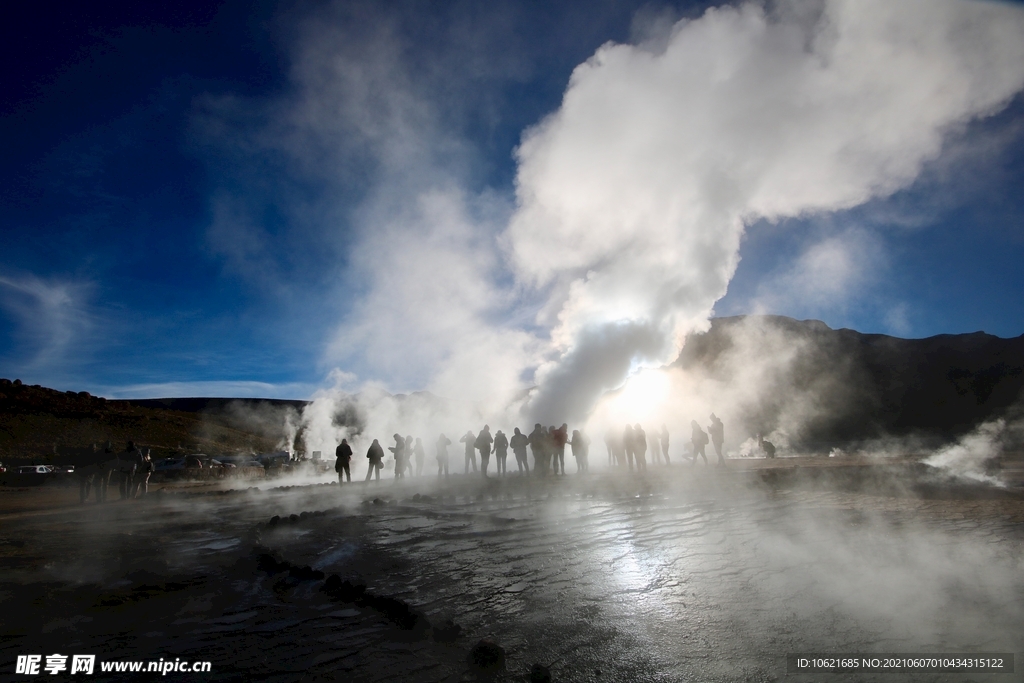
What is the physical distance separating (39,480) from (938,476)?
32.7m

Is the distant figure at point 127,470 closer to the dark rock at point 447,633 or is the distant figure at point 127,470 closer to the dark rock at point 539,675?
the dark rock at point 447,633

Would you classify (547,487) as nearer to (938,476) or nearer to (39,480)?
(938,476)

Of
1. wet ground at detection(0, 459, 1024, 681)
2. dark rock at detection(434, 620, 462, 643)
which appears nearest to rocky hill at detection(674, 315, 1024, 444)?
wet ground at detection(0, 459, 1024, 681)

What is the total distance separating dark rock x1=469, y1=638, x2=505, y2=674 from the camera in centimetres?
270

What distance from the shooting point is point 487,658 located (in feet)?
8.96

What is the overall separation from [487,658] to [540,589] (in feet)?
4.82

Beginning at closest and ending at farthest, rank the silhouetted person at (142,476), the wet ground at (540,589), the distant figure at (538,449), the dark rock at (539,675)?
the dark rock at (539,675), the wet ground at (540,589), the silhouetted person at (142,476), the distant figure at (538,449)

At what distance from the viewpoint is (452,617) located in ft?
11.5

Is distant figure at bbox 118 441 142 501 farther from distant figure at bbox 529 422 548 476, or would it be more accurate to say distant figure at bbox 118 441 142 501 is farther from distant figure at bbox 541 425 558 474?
distant figure at bbox 541 425 558 474

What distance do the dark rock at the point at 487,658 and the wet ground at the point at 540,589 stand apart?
0.15 feet

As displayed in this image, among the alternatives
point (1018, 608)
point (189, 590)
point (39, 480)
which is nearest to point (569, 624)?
point (1018, 608)

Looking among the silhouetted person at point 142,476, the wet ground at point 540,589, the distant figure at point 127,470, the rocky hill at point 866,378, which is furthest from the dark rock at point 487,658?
the rocky hill at point 866,378

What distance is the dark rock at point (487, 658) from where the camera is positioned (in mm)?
2701

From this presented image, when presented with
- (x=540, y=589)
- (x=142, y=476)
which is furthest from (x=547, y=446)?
(x=142, y=476)
